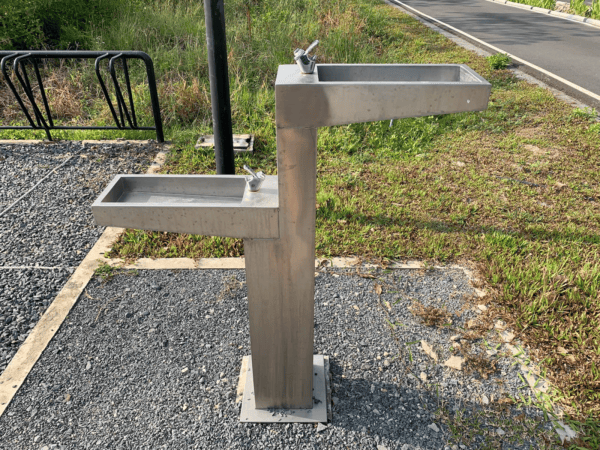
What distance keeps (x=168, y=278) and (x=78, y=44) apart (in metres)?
6.83

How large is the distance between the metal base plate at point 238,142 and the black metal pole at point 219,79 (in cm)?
142

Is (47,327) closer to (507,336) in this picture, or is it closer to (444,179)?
(507,336)

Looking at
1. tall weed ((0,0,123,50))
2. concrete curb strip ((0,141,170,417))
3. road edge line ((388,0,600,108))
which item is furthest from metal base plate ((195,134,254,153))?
road edge line ((388,0,600,108))

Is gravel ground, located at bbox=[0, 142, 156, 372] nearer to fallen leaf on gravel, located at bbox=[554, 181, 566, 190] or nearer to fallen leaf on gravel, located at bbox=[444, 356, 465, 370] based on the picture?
fallen leaf on gravel, located at bbox=[444, 356, 465, 370]

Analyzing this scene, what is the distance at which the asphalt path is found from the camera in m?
8.71

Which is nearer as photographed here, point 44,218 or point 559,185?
point 44,218

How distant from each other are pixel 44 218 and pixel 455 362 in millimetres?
3682

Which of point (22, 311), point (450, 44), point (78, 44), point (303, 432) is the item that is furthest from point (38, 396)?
point (450, 44)

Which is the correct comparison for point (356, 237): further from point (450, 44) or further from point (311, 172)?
point (450, 44)

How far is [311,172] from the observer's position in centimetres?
155

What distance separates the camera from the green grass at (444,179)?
9.39 ft

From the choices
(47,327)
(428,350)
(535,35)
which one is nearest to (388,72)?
(428,350)

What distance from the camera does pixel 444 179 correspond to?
4.57m

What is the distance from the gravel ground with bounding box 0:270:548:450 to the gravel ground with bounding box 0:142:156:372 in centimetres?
35
